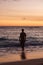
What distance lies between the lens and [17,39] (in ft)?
4.75

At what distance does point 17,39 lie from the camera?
1446 millimetres

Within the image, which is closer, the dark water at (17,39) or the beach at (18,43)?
the beach at (18,43)

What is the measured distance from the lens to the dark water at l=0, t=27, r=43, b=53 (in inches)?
53.7

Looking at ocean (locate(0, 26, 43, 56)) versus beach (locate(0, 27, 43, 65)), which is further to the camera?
ocean (locate(0, 26, 43, 56))

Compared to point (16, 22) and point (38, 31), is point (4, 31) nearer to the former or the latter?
point (16, 22)

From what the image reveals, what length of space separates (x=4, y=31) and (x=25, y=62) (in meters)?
0.63

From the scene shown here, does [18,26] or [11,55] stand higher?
[18,26]

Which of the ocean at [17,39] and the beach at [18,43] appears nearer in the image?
the beach at [18,43]

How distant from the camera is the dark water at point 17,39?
1365 mm

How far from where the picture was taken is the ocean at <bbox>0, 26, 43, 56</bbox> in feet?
4.38

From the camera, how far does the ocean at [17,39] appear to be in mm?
1336

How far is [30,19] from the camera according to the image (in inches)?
58.3

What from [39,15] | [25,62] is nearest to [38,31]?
[39,15]

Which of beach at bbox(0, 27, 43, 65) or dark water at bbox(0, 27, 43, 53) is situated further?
dark water at bbox(0, 27, 43, 53)
